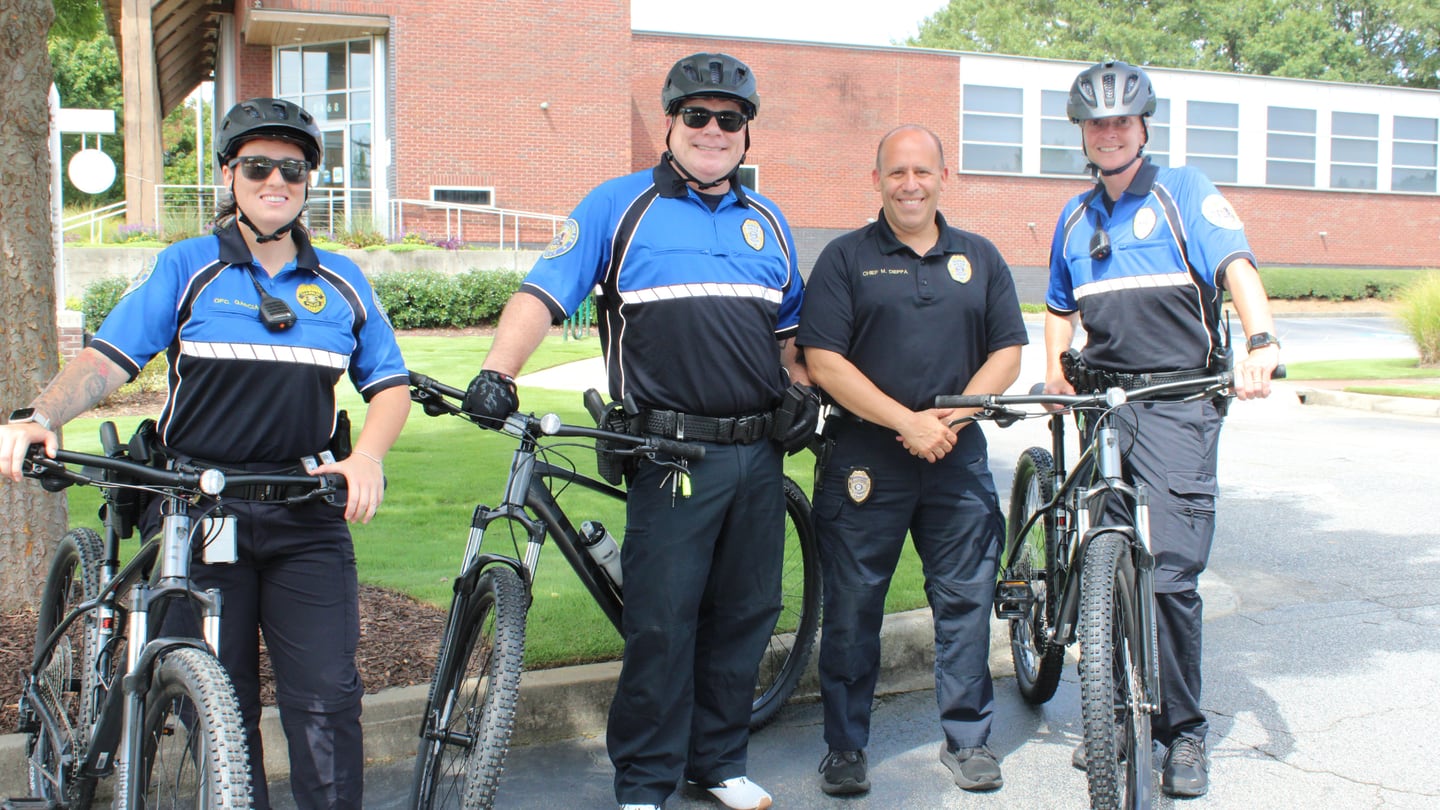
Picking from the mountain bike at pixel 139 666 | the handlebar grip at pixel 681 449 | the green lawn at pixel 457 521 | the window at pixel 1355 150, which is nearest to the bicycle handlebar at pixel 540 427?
the handlebar grip at pixel 681 449

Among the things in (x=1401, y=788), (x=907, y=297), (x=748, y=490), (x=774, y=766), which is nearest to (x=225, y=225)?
(x=748, y=490)

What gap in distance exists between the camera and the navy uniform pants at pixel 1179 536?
4219mm

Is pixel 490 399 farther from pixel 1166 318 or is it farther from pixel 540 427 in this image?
pixel 1166 318

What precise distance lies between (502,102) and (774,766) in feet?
87.5

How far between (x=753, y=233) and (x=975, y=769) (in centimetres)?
195

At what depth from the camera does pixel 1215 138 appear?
125 feet

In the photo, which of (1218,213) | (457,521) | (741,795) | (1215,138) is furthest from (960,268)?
(1215,138)

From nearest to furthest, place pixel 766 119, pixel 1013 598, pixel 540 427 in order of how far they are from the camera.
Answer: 1. pixel 540 427
2. pixel 1013 598
3. pixel 766 119

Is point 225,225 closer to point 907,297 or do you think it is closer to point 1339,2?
point 907,297

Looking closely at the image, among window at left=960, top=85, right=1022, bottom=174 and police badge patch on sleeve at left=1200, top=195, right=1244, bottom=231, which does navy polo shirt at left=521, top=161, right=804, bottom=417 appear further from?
window at left=960, top=85, right=1022, bottom=174

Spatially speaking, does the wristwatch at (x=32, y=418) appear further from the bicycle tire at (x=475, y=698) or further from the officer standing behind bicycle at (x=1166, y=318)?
the officer standing behind bicycle at (x=1166, y=318)

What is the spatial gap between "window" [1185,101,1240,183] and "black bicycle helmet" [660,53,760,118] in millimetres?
36881

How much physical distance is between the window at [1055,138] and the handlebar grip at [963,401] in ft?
113

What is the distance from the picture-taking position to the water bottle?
4028mm
